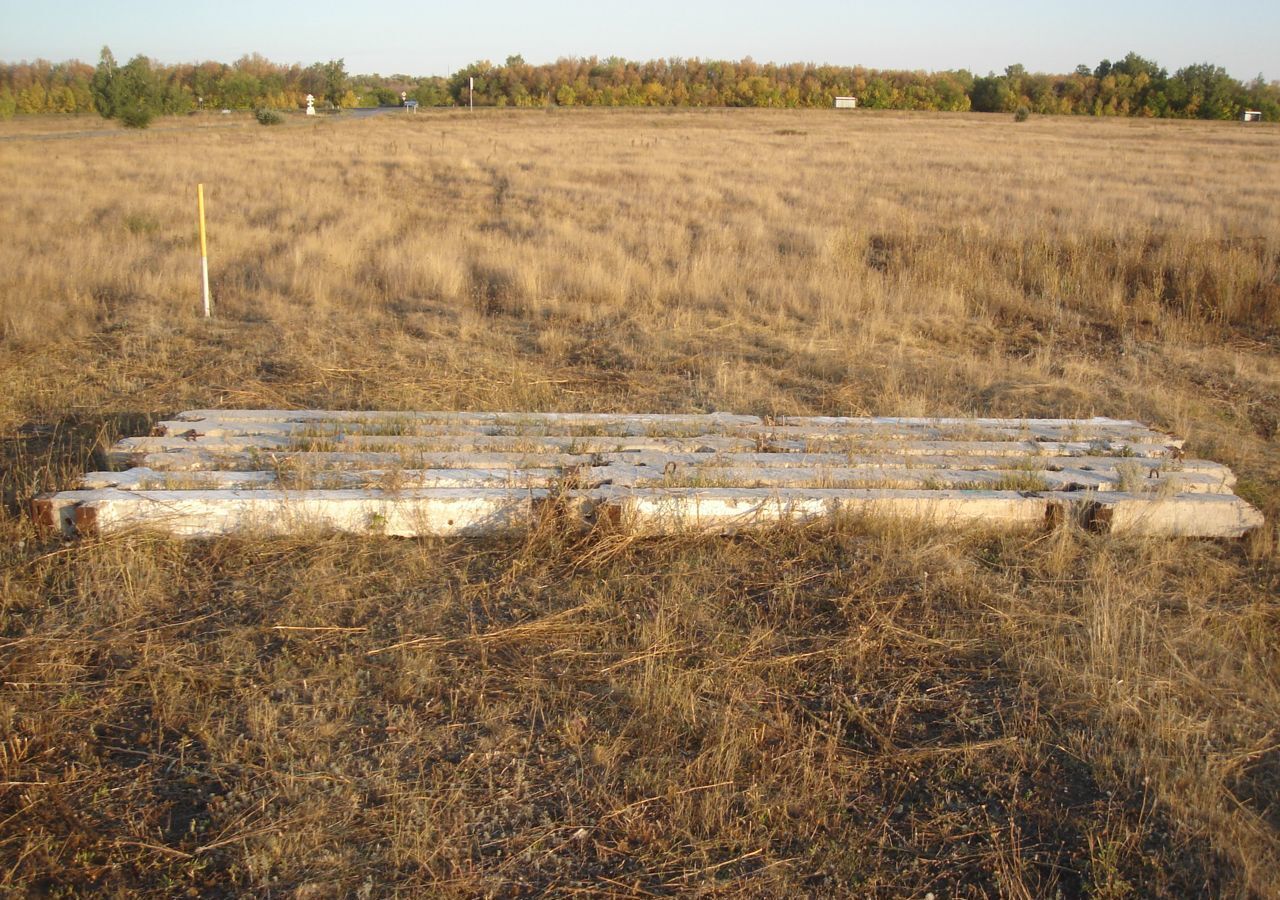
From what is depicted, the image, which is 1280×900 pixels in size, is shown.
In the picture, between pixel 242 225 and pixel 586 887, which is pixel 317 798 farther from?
A: pixel 242 225

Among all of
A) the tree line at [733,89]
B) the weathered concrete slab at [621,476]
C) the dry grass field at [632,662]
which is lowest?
the dry grass field at [632,662]

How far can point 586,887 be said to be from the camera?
2.42 meters

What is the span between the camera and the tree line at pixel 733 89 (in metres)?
62.1

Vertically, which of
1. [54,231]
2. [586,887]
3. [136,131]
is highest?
[136,131]

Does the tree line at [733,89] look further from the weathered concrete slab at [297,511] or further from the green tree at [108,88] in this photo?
the weathered concrete slab at [297,511]

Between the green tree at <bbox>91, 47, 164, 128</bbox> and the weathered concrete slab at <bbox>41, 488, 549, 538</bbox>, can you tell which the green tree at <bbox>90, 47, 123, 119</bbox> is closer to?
the green tree at <bbox>91, 47, 164, 128</bbox>

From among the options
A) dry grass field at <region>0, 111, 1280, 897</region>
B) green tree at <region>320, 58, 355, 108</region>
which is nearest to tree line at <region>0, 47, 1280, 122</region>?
green tree at <region>320, 58, 355, 108</region>

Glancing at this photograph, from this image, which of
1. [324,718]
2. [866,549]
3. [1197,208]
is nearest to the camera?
[324,718]

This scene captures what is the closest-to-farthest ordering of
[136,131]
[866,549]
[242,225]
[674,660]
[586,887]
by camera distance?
1. [586,887]
2. [674,660]
3. [866,549]
4. [242,225]
5. [136,131]

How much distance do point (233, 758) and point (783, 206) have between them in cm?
1357

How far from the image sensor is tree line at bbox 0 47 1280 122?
2443 inches

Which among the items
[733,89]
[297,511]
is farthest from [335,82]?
[297,511]

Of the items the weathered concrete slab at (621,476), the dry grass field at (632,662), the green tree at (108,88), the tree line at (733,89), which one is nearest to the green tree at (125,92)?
the green tree at (108,88)

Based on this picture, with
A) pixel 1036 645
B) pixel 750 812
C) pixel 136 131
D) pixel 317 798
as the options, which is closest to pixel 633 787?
pixel 750 812
